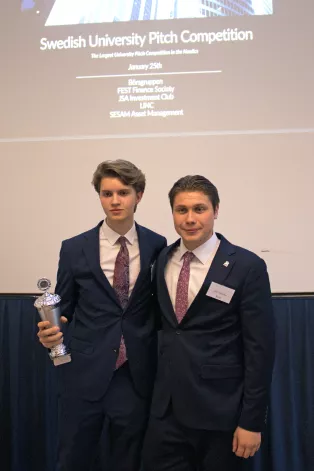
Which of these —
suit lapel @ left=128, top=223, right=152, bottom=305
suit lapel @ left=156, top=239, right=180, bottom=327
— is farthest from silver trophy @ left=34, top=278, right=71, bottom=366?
suit lapel @ left=156, top=239, right=180, bottom=327

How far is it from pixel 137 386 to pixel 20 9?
2313 millimetres

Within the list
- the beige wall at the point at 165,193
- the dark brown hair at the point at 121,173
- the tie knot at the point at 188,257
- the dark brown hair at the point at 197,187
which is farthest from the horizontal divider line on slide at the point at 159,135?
the tie knot at the point at 188,257

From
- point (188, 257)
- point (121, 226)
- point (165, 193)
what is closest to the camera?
point (188, 257)

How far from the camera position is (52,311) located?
1560 millimetres

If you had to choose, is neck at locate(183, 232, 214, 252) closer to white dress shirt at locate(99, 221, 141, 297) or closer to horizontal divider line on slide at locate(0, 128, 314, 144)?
white dress shirt at locate(99, 221, 141, 297)

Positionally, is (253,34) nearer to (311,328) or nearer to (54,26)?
(54,26)

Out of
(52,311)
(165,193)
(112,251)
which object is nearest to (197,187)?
(112,251)

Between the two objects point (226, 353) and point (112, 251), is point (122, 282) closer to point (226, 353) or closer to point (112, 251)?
point (112, 251)

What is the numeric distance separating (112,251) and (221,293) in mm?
484

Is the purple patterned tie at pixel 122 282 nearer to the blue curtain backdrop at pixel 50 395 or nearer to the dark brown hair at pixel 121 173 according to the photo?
the dark brown hair at pixel 121 173

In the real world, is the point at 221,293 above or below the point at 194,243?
below

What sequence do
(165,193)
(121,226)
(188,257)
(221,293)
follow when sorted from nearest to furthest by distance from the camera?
(221,293) → (188,257) → (121,226) → (165,193)

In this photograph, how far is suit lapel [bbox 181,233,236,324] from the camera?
4.87 ft

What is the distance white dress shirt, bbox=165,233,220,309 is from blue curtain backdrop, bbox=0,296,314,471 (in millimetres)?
1005
